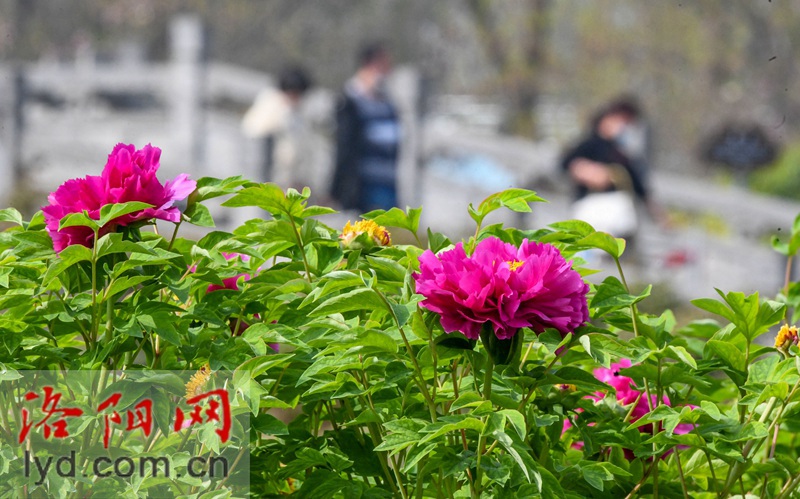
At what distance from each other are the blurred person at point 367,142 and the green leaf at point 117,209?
7.43 metres

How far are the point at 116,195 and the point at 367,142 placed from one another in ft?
26.7

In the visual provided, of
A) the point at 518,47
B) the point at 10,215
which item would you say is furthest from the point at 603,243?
the point at 518,47

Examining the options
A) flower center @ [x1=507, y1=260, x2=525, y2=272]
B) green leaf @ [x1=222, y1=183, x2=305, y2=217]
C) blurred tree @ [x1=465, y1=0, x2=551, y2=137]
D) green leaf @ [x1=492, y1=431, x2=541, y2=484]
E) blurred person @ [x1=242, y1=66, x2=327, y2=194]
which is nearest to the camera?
green leaf @ [x1=492, y1=431, x2=541, y2=484]

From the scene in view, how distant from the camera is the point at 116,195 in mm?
1229

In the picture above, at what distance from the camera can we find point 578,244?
129cm

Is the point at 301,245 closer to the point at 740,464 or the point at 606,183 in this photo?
the point at 740,464

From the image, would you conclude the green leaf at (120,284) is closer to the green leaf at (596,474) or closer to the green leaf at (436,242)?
the green leaf at (436,242)

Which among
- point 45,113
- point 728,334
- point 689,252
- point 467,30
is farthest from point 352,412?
point 467,30

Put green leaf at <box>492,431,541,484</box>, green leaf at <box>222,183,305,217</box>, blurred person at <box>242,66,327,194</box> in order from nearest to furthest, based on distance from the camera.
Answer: green leaf at <box>492,431,541,484</box> → green leaf at <box>222,183,305,217</box> → blurred person at <box>242,66,327,194</box>

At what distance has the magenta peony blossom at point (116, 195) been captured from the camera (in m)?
1.22

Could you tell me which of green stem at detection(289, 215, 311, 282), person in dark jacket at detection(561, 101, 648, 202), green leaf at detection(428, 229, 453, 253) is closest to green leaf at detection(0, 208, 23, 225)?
green stem at detection(289, 215, 311, 282)

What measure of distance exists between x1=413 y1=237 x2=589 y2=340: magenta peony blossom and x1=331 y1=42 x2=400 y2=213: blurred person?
24.6 ft

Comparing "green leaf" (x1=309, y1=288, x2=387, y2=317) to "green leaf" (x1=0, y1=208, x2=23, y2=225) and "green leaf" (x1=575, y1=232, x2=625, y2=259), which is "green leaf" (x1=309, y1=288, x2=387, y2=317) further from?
"green leaf" (x1=0, y1=208, x2=23, y2=225)

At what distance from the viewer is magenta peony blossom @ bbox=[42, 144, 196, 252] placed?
1.22m
